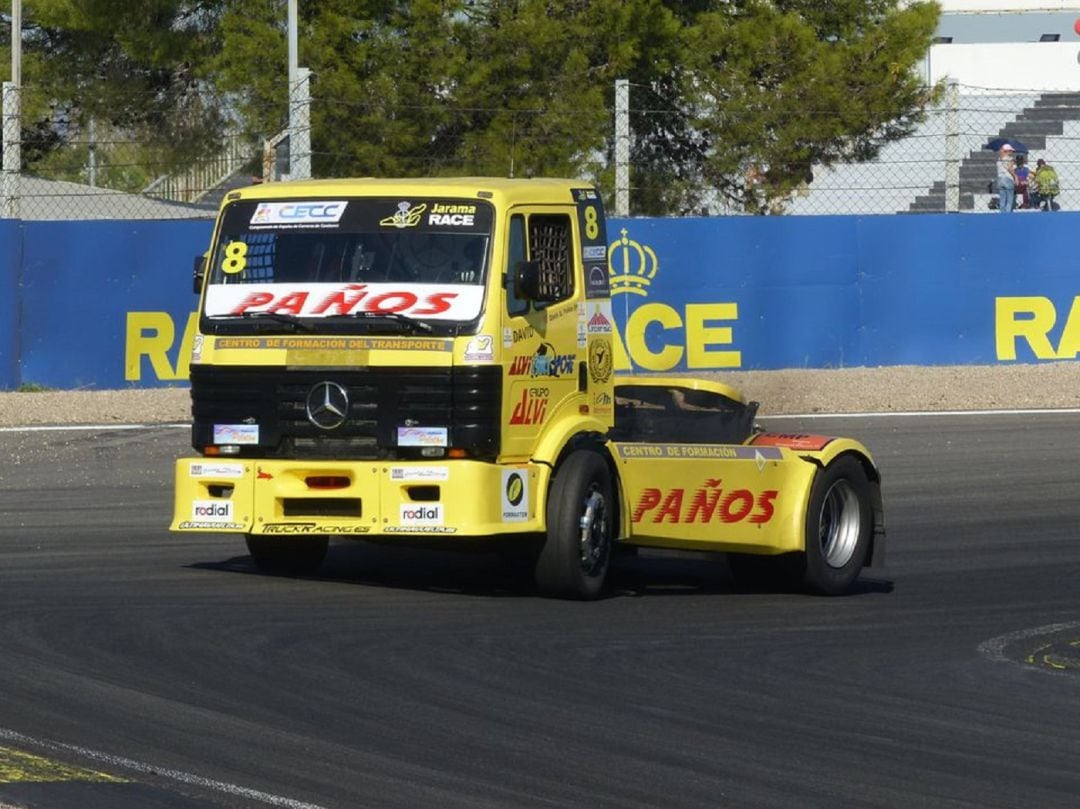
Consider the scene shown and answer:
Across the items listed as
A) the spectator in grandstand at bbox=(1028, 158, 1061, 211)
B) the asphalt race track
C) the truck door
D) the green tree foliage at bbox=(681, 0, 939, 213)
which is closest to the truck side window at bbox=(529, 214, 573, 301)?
the truck door

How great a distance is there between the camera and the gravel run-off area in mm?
19234

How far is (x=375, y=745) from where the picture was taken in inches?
287

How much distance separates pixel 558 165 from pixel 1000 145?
6.58 m

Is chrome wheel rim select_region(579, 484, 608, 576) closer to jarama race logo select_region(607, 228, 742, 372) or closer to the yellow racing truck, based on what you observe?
the yellow racing truck

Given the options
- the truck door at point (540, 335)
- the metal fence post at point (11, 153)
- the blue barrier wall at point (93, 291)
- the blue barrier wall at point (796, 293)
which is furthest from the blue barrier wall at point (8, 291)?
the truck door at point (540, 335)

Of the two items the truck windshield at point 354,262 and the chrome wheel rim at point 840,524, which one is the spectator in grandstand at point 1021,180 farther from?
the truck windshield at point 354,262

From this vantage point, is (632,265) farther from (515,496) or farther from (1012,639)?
(1012,639)

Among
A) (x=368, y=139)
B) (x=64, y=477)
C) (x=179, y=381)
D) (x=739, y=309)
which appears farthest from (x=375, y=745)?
(x=368, y=139)

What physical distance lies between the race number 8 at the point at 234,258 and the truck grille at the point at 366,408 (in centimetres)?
55

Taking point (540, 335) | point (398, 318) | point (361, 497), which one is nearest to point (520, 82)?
point (540, 335)

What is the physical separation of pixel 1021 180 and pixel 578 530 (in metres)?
16.1

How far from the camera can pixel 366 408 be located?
34.5 ft

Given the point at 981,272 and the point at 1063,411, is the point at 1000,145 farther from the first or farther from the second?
the point at 1063,411

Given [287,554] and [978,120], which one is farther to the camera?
[978,120]
